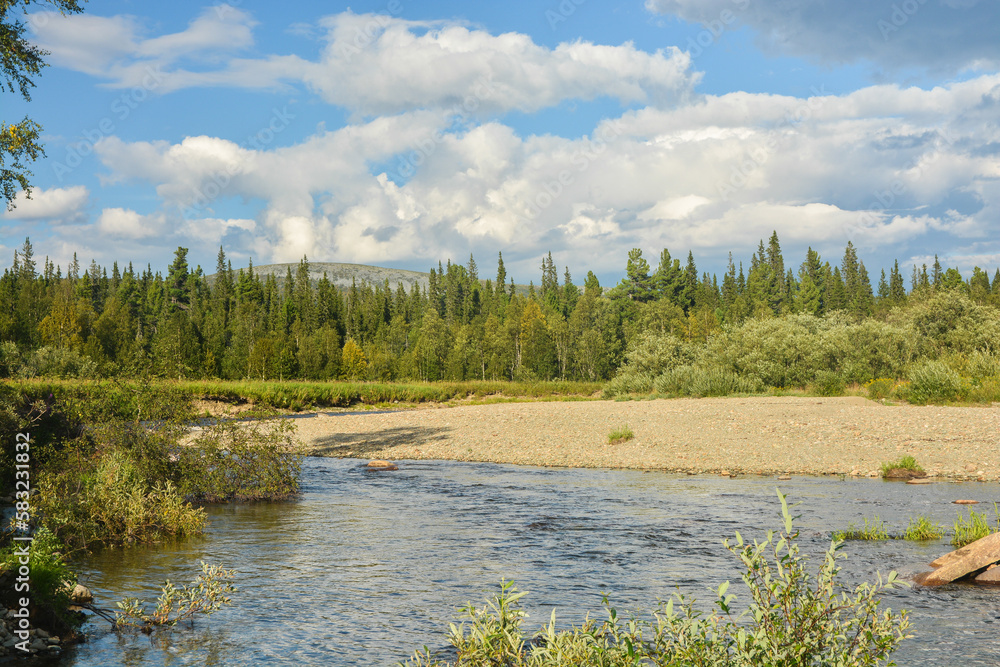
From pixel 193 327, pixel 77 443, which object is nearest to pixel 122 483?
pixel 77 443

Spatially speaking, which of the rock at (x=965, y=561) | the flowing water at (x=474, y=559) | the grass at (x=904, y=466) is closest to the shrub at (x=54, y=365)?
the flowing water at (x=474, y=559)

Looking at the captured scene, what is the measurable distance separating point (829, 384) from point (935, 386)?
781 centimetres

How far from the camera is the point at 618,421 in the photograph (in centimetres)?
2945

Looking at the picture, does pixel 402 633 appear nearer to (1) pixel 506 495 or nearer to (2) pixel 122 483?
(2) pixel 122 483

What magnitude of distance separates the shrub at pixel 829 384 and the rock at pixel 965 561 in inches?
1162

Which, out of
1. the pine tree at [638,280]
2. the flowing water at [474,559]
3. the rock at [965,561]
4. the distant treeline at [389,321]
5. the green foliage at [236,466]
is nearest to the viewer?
the flowing water at [474,559]

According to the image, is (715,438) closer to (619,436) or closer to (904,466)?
(619,436)

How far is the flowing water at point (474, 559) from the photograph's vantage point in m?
7.79

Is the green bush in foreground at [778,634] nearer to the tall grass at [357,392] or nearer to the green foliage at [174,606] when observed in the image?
the green foliage at [174,606]

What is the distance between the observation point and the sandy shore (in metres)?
20.0

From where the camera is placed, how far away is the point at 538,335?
100625 millimetres

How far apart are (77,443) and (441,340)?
3517 inches

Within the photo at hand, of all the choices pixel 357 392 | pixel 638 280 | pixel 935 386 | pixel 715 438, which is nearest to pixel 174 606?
pixel 715 438

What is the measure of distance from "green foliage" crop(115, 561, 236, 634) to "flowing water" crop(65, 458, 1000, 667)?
→ 0.70ft
